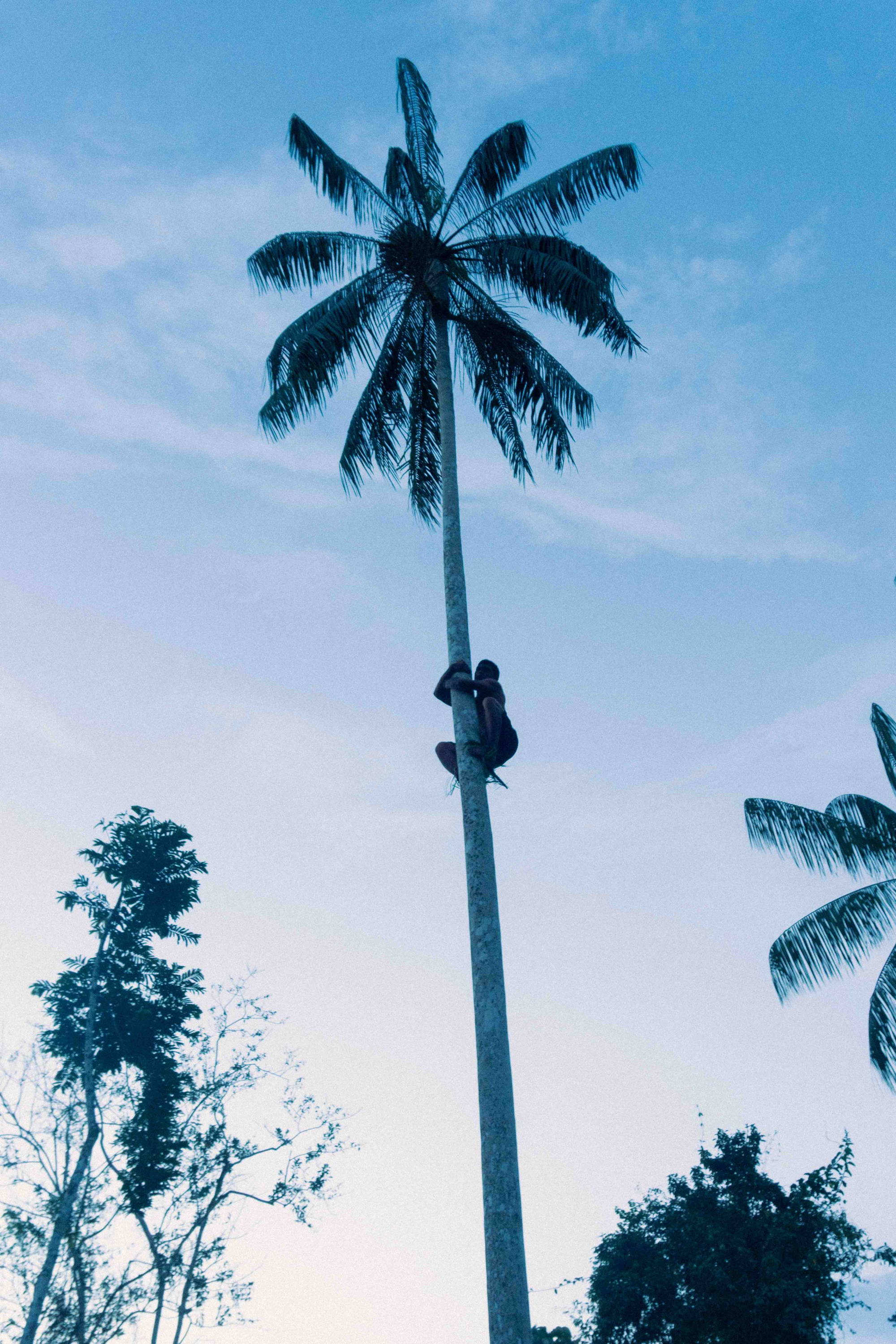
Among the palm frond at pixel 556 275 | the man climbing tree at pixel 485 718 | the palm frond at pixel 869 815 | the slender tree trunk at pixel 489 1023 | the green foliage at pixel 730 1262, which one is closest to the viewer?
the slender tree trunk at pixel 489 1023

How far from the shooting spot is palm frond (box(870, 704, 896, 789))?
18.2 m

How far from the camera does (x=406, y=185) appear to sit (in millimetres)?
14070

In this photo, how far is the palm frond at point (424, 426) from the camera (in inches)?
536

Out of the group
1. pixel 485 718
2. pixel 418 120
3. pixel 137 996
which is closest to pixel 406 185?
pixel 418 120

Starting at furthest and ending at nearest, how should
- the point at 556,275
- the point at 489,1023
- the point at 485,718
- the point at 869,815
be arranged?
the point at 869,815
the point at 556,275
the point at 485,718
the point at 489,1023

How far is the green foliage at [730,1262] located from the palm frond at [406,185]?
24.9 meters

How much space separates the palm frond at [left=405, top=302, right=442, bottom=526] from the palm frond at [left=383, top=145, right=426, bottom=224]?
1.40 meters

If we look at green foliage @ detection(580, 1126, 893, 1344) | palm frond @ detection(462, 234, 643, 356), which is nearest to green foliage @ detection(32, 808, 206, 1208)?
green foliage @ detection(580, 1126, 893, 1344)

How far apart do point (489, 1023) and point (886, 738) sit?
1278 cm

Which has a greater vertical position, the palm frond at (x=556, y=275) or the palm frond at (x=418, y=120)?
the palm frond at (x=418, y=120)

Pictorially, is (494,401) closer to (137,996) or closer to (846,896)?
(846,896)

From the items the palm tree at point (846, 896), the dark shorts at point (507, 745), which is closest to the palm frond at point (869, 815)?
A: the palm tree at point (846, 896)

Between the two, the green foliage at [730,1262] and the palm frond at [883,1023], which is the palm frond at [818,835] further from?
the green foliage at [730,1262]

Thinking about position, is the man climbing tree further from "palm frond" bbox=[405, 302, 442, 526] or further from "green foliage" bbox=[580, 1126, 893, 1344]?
"green foliage" bbox=[580, 1126, 893, 1344]
